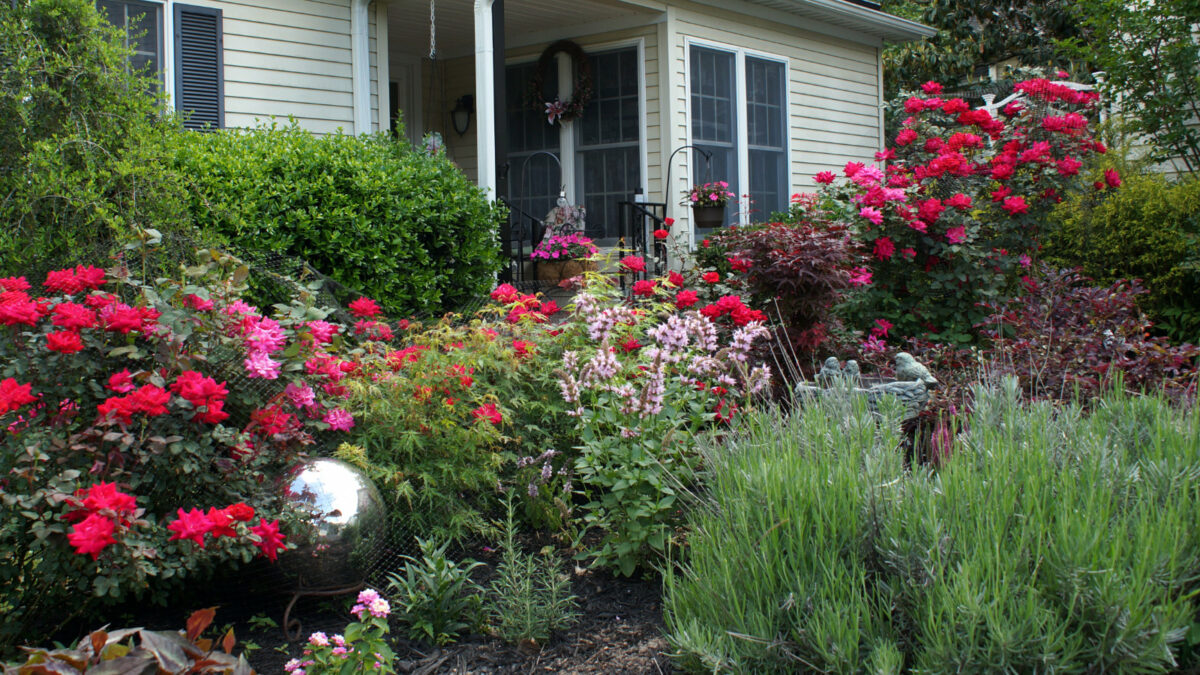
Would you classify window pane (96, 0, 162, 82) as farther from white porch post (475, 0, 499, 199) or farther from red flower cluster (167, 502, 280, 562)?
red flower cluster (167, 502, 280, 562)

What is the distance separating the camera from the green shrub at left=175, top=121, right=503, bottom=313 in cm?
534

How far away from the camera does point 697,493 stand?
3.17 metres

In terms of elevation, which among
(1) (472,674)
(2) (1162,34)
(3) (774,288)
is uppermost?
(2) (1162,34)

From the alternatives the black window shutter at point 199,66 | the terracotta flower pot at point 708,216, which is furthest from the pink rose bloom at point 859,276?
the black window shutter at point 199,66

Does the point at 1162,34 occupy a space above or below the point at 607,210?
above

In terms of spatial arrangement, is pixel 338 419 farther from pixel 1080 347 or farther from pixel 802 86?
pixel 802 86

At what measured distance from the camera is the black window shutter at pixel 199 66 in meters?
6.43

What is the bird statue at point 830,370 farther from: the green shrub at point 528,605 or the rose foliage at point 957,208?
the rose foliage at point 957,208

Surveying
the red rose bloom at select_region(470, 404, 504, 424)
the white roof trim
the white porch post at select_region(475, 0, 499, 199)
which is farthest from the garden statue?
the white roof trim

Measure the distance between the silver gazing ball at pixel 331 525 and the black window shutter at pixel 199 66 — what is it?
4402 mm

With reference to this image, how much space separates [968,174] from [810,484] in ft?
13.4

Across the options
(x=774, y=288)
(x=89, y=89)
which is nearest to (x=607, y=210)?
(x=774, y=288)

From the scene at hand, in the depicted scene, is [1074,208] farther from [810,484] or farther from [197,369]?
[197,369]

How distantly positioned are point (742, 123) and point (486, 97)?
359 centimetres
